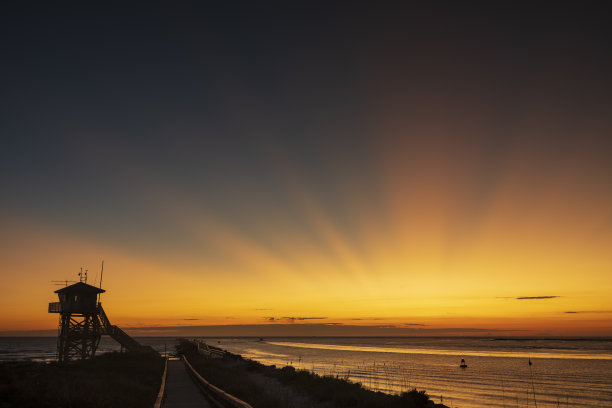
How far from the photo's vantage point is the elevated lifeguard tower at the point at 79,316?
166ft

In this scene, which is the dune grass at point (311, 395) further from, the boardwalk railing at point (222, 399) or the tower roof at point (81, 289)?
the tower roof at point (81, 289)

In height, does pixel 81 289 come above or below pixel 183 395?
above

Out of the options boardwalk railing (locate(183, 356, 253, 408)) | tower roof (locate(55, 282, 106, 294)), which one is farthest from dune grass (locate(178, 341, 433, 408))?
tower roof (locate(55, 282, 106, 294))

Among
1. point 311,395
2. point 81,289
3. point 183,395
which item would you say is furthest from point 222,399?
point 81,289

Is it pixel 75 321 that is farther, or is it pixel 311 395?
pixel 75 321

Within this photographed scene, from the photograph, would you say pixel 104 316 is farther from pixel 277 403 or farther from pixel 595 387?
pixel 595 387

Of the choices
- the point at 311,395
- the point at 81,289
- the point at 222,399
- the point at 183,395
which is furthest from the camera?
the point at 81,289

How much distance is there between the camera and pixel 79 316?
5231 cm

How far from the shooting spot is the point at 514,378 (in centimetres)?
4934

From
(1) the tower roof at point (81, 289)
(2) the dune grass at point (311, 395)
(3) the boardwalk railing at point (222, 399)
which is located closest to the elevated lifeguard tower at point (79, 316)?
(1) the tower roof at point (81, 289)

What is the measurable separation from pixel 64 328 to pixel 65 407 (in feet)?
136

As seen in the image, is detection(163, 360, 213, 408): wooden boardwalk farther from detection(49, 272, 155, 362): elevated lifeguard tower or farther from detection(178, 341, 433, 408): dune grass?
detection(49, 272, 155, 362): elevated lifeguard tower

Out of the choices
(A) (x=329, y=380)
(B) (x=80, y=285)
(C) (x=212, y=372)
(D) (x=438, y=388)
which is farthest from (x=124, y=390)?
(B) (x=80, y=285)

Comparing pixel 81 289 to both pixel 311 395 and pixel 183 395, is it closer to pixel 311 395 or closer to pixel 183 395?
pixel 183 395
